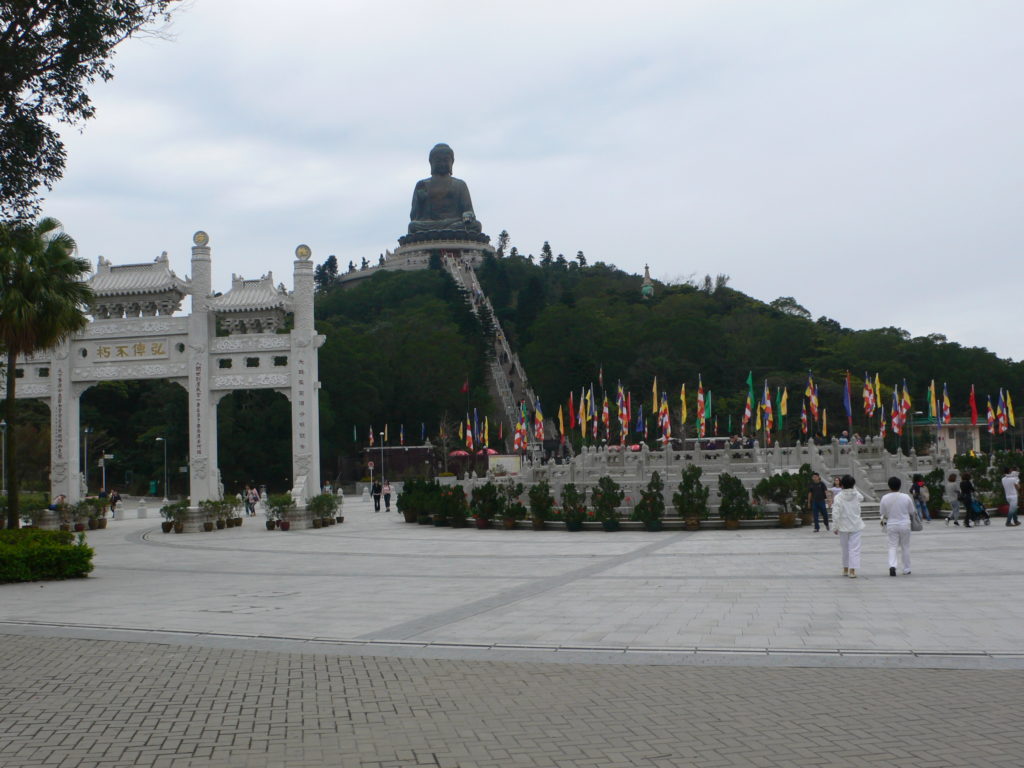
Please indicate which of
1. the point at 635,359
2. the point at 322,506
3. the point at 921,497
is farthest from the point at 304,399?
the point at 635,359

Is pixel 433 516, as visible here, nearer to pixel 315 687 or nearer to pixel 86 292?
pixel 86 292

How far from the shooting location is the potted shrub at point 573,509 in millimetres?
28734

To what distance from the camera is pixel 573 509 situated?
28891 mm

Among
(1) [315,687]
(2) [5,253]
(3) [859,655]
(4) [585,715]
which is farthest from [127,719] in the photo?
(2) [5,253]

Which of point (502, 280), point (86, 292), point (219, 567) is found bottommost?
point (219, 567)

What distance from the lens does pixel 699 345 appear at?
308 ft

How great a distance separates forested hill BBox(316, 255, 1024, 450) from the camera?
276 ft

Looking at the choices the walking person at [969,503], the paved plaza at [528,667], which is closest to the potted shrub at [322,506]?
the paved plaza at [528,667]

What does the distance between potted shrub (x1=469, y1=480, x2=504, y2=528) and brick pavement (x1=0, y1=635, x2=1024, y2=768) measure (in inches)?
815

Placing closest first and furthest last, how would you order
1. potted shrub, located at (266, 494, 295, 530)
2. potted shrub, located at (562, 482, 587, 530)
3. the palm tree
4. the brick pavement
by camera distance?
the brick pavement, the palm tree, potted shrub, located at (562, 482, 587, 530), potted shrub, located at (266, 494, 295, 530)

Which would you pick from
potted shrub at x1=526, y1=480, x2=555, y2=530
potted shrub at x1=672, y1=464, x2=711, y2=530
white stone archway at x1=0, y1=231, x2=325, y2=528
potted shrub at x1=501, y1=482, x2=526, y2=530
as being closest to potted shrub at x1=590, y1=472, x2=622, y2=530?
potted shrub at x1=526, y1=480, x2=555, y2=530

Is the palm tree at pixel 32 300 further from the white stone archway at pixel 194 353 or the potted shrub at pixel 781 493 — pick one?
the potted shrub at pixel 781 493

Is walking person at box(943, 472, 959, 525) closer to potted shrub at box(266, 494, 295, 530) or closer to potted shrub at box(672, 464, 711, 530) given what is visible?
potted shrub at box(672, 464, 711, 530)

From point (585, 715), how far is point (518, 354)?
10353 centimetres
